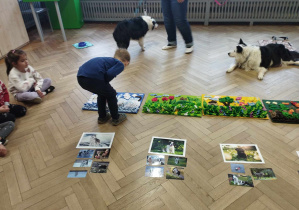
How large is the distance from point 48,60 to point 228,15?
366cm

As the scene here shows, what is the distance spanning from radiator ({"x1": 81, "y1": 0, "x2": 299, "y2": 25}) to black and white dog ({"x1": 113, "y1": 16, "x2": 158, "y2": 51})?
1629 millimetres

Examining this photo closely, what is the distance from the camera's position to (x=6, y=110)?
2342 millimetres

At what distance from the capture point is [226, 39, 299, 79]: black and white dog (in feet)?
10.00

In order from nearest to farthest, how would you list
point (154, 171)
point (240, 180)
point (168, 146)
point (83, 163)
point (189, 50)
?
point (240, 180), point (154, 171), point (83, 163), point (168, 146), point (189, 50)

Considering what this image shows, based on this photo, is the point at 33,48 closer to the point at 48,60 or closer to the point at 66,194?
the point at 48,60

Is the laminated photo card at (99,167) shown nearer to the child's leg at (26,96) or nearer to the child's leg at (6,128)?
the child's leg at (6,128)

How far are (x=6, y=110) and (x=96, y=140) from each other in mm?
1000

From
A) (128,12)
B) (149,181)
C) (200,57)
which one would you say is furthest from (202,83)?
(128,12)

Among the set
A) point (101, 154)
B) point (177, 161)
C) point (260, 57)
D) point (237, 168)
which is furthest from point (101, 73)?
point (260, 57)

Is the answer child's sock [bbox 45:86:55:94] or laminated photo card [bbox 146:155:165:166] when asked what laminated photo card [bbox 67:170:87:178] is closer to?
laminated photo card [bbox 146:155:165:166]

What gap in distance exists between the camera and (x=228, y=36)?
4.37m

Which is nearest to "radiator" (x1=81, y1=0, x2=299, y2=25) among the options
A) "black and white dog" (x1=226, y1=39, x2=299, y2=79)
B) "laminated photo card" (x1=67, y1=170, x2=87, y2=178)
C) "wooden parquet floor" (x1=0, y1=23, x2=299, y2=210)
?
"wooden parquet floor" (x1=0, y1=23, x2=299, y2=210)

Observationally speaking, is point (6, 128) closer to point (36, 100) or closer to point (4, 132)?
point (4, 132)

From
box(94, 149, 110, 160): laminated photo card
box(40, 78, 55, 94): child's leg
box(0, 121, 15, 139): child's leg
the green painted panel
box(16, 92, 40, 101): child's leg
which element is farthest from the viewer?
the green painted panel
